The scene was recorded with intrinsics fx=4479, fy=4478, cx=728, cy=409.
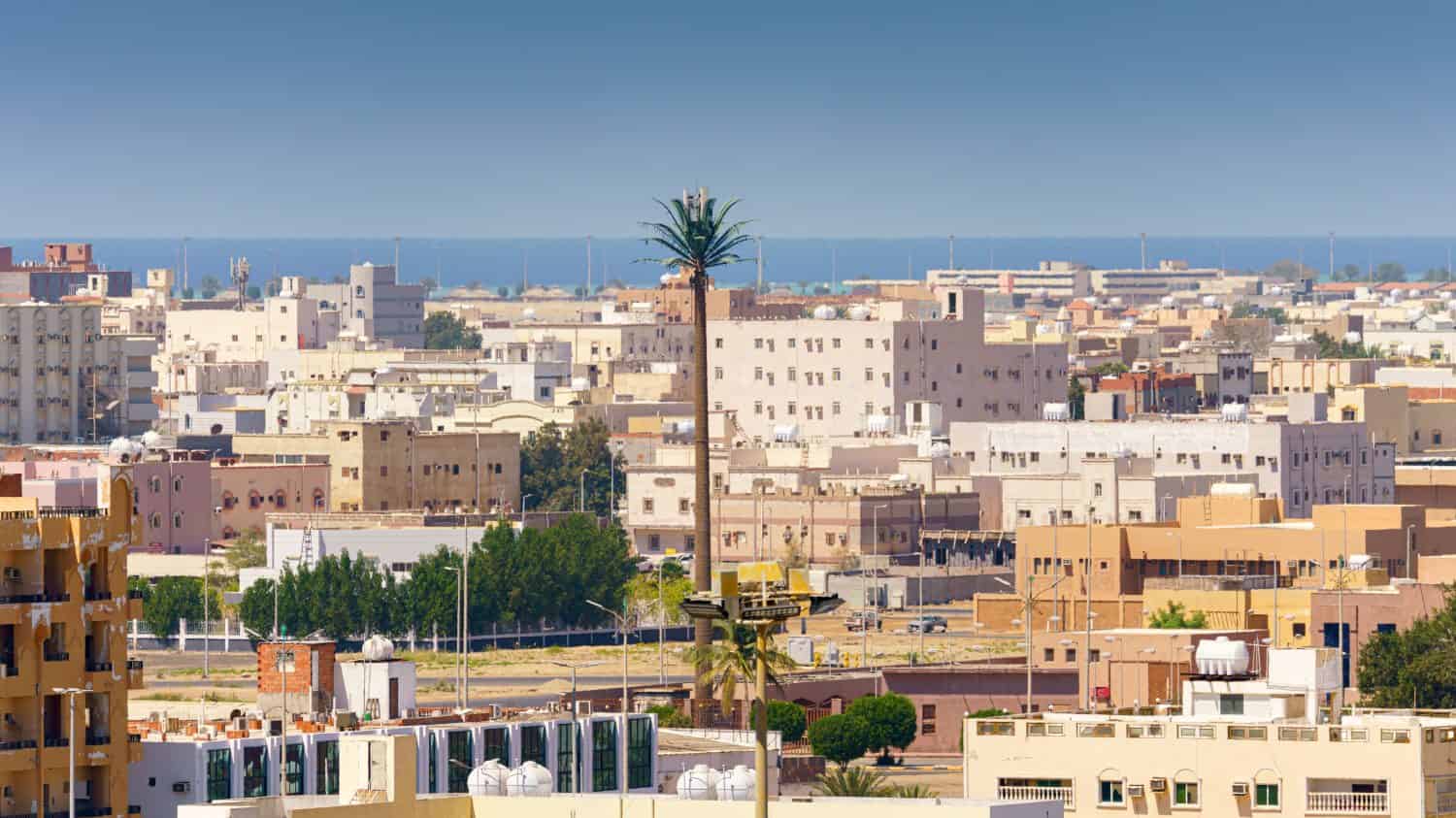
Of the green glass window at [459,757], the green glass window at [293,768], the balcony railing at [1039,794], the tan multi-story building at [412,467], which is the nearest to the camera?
the balcony railing at [1039,794]

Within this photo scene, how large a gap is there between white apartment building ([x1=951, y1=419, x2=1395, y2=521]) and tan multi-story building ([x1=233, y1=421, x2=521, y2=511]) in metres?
21.2

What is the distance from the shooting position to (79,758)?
7131cm

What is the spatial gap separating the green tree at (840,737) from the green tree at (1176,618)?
16218 mm

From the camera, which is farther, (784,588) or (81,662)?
(81,662)

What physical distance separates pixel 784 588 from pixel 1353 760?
19681mm

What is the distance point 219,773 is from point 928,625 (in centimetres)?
8227

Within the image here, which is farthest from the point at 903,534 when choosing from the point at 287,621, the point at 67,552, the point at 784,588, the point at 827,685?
the point at 784,588

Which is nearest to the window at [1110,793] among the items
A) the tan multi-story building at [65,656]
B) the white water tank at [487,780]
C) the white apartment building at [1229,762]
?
the white apartment building at [1229,762]

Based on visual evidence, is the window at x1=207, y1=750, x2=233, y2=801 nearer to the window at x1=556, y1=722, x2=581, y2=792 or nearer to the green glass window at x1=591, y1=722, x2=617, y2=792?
the window at x1=556, y1=722, x2=581, y2=792

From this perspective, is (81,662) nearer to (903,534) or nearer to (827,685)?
(827,685)

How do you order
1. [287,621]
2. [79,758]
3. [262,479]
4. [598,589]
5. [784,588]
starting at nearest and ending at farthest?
1. [784,588]
2. [79,758]
3. [287,621]
4. [598,589]
5. [262,479]

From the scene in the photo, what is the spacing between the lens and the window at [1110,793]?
66.4 meters

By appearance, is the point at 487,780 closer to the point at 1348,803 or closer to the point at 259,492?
the point at 1348,803

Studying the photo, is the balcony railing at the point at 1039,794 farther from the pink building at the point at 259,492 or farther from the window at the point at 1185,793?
the pink building at the point at 259,492
